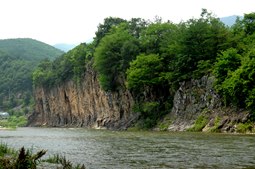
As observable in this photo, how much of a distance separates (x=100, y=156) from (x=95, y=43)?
288 ft

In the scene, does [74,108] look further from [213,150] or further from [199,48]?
[213,150]

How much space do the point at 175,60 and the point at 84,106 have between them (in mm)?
54439

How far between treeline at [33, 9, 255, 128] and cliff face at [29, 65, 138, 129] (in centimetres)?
430

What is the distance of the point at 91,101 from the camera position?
113812 mm

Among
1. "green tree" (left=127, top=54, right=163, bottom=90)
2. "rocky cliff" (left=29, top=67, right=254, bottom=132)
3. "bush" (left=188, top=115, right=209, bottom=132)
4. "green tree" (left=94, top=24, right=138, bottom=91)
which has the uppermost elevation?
"green tree" (left=94, top=24, right=138, bottom=91)

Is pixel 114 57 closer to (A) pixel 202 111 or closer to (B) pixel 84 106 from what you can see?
(A) pixel 202 111

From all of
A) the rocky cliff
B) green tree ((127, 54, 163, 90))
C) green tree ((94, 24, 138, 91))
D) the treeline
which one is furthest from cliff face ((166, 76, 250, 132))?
green tree ((94, 24, 138, 91))

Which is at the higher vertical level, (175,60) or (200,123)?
(175,60)

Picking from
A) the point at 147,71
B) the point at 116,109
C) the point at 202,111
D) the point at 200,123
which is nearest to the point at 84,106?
the point at 116,109

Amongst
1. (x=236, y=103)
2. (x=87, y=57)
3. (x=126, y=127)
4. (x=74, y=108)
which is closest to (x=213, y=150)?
(x=236, y=103)

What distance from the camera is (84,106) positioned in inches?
4742

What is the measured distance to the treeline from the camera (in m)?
53.0

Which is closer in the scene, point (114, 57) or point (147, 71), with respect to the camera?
point (147, 71)

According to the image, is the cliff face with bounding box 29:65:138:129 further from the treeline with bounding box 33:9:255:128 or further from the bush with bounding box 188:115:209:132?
the bush with bounding box 188:115:209:132
